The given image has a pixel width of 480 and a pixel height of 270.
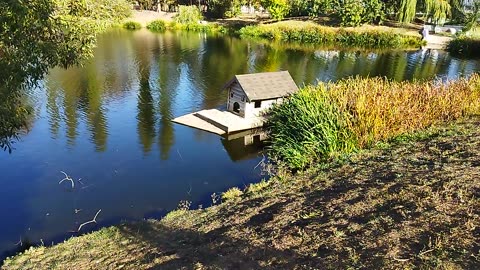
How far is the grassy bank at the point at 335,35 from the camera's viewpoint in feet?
144

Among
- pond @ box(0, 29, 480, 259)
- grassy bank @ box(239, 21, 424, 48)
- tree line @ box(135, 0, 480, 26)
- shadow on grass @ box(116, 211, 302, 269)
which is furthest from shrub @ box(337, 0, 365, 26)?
shadow on grass @ box(116, 211, 302, 269)

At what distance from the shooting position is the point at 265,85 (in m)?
18.7

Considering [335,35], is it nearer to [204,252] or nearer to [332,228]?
[332,228]

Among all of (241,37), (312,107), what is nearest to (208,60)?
(241,37)

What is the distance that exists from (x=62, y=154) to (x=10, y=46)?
30.5 ft

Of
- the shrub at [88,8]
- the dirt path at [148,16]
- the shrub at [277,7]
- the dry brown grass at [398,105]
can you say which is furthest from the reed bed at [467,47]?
the shrub at [88,8]

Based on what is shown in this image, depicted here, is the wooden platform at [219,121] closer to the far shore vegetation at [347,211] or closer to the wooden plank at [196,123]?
the wooden plank at [196,123]

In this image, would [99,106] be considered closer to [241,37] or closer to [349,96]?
[349,96]

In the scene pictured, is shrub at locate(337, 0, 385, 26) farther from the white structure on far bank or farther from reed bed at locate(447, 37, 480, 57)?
the white structure on far bank

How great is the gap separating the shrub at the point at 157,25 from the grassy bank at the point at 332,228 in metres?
48.3

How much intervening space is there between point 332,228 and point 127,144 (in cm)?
1260

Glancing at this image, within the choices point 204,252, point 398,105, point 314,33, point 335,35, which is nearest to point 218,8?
point 314,33

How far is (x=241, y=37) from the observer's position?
50219mm

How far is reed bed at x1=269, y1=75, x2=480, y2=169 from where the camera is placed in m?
13.4
